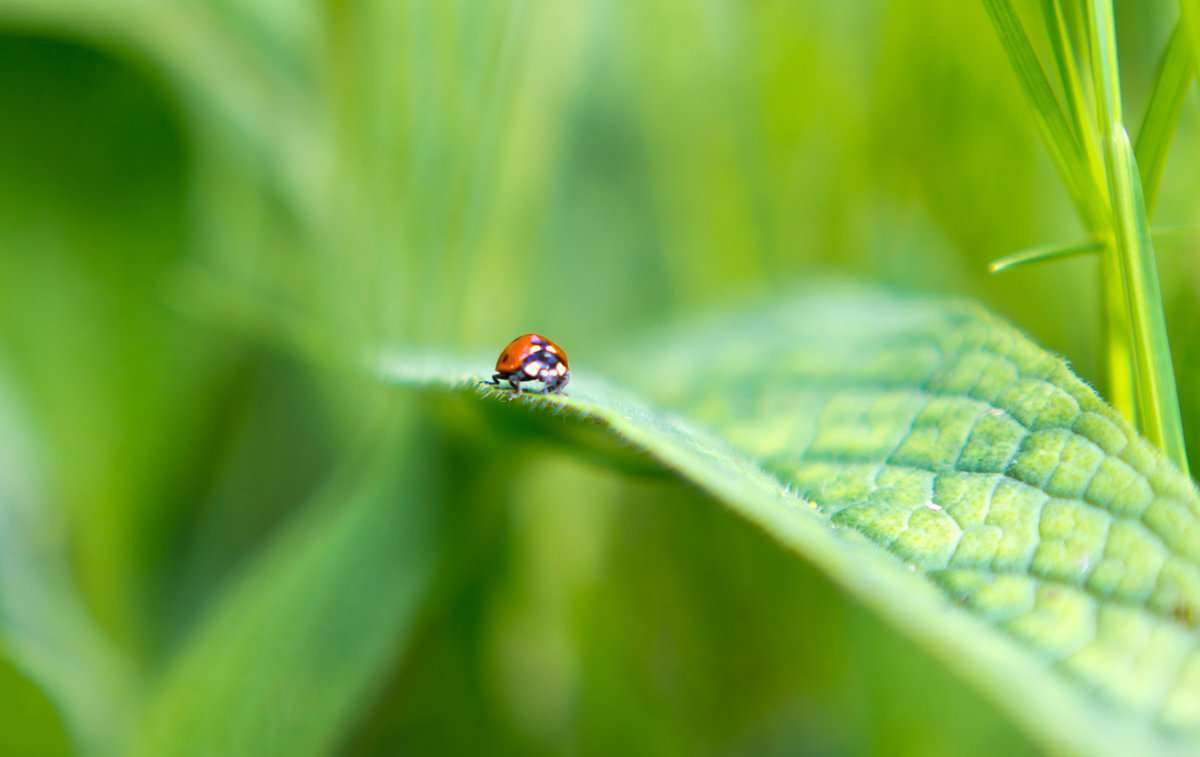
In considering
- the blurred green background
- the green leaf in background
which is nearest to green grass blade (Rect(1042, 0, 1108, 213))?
the blurred green background

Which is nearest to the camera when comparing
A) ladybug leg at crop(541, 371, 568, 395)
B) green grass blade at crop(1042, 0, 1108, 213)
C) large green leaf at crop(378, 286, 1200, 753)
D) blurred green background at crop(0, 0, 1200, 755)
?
large green leaf at crop(378, 286, 1200, 753)

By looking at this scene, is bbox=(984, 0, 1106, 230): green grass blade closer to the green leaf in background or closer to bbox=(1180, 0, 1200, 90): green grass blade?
bbox=(1180, 0, 1200, 90): green grass blade

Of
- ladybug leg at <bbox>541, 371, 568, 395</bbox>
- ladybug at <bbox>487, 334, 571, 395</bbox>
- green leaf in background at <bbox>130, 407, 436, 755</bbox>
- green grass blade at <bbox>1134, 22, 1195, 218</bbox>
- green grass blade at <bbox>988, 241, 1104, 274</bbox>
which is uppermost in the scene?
green grass blade at <bbox>1134, 22, 1195, 218</bbox>

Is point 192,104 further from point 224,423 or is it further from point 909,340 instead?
point 909,340

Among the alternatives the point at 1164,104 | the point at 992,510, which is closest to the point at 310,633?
the point at 992,510

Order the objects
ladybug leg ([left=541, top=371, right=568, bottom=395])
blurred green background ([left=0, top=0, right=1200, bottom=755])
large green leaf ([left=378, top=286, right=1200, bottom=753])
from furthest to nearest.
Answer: blurred green background ([left=0, top=0, right=1200, bottom=755]), ladybug leg ([left=541, top=371, right=568, bottom=395]), large green leaf ([left=378, top=286, right=1200, bottom=753])

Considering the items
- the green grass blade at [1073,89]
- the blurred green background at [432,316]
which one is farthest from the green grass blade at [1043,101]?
the blurred green background at [432,316]

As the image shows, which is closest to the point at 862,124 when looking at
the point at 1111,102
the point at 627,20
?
the point at 627,20

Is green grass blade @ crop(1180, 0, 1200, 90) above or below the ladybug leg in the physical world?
above
